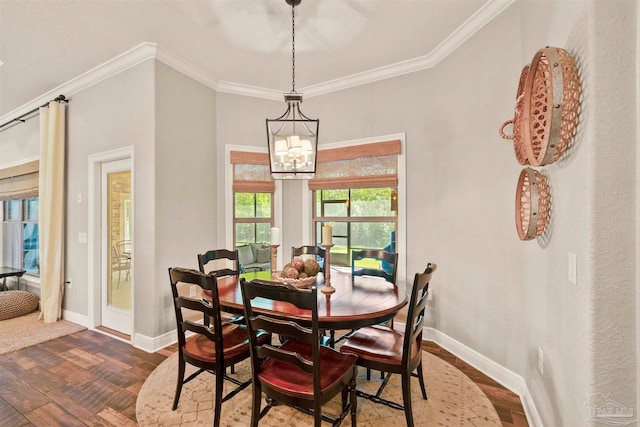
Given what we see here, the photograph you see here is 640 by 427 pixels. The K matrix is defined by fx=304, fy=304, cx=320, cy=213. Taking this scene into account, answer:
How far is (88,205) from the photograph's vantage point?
3656 millimetres

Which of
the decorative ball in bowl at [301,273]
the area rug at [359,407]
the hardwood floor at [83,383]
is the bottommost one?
the hardwood floor at [83,383]

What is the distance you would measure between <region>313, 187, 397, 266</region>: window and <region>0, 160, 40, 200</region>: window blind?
13.5ft

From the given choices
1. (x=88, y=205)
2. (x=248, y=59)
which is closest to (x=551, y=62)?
(x=248, y=59)

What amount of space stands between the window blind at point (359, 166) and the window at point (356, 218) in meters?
0.13

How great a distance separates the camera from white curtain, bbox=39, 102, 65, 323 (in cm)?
383

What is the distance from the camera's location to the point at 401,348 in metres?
2.00

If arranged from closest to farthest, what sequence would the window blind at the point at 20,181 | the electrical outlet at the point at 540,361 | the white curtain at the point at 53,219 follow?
the electrical outlet at the point at 540,361 < the white curtain at the point at 53,219 < the window blind at the point at 20,181

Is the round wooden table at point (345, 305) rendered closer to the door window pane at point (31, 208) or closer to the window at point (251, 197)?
the window at point (251, 197)

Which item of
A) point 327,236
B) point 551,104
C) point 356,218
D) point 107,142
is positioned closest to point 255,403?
point 327,236

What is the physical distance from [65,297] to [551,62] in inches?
212

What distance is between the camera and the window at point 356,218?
361cm

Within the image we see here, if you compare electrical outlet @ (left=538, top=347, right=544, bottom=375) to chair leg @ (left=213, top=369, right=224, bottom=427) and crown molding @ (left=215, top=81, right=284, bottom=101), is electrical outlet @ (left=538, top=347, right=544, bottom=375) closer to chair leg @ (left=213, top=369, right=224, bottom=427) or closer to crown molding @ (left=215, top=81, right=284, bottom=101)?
chair leg @ (left=213, top=369, right=224, bottom=427)

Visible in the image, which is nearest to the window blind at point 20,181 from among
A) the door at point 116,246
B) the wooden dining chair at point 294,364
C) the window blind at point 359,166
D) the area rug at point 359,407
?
the door at point 116,246

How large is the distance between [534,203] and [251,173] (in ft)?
10.4
